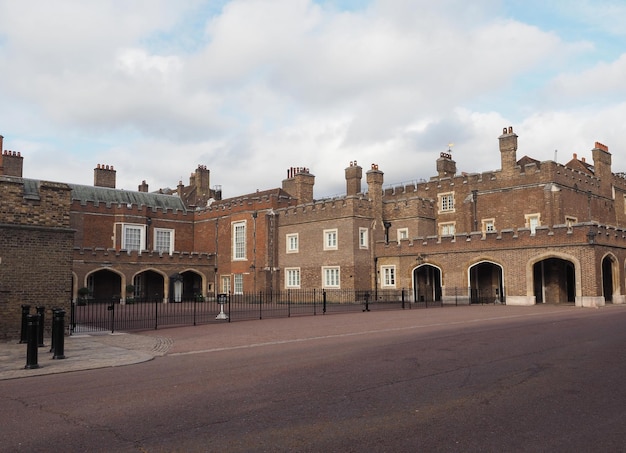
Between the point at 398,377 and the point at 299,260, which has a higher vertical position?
the point at 299,260

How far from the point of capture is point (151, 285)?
136 feet

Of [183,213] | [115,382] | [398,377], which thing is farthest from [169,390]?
[183,213]

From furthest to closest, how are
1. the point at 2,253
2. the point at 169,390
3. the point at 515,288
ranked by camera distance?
the point at 515,288 → the point at 2,253 → the point at 169,390

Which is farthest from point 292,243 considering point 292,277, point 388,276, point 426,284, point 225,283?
point 426,284

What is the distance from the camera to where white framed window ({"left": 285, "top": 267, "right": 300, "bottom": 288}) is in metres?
38.3

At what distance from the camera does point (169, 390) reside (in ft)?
26.7

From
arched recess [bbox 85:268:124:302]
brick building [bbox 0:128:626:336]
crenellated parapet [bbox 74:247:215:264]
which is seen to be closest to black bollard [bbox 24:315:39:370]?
brick building [bbox 0:128:626:336]

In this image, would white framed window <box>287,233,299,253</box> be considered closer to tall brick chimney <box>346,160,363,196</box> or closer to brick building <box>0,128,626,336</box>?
brick building <box>0,128,626,336</box>

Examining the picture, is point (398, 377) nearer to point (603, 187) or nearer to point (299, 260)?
point (299, 260)

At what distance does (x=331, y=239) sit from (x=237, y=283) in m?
9.00

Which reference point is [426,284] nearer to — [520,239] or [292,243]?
[520,239]

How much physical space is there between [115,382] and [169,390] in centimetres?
131

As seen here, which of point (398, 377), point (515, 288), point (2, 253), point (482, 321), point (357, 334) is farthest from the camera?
point (515, 288)

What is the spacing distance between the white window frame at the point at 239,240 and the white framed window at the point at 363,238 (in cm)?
957
